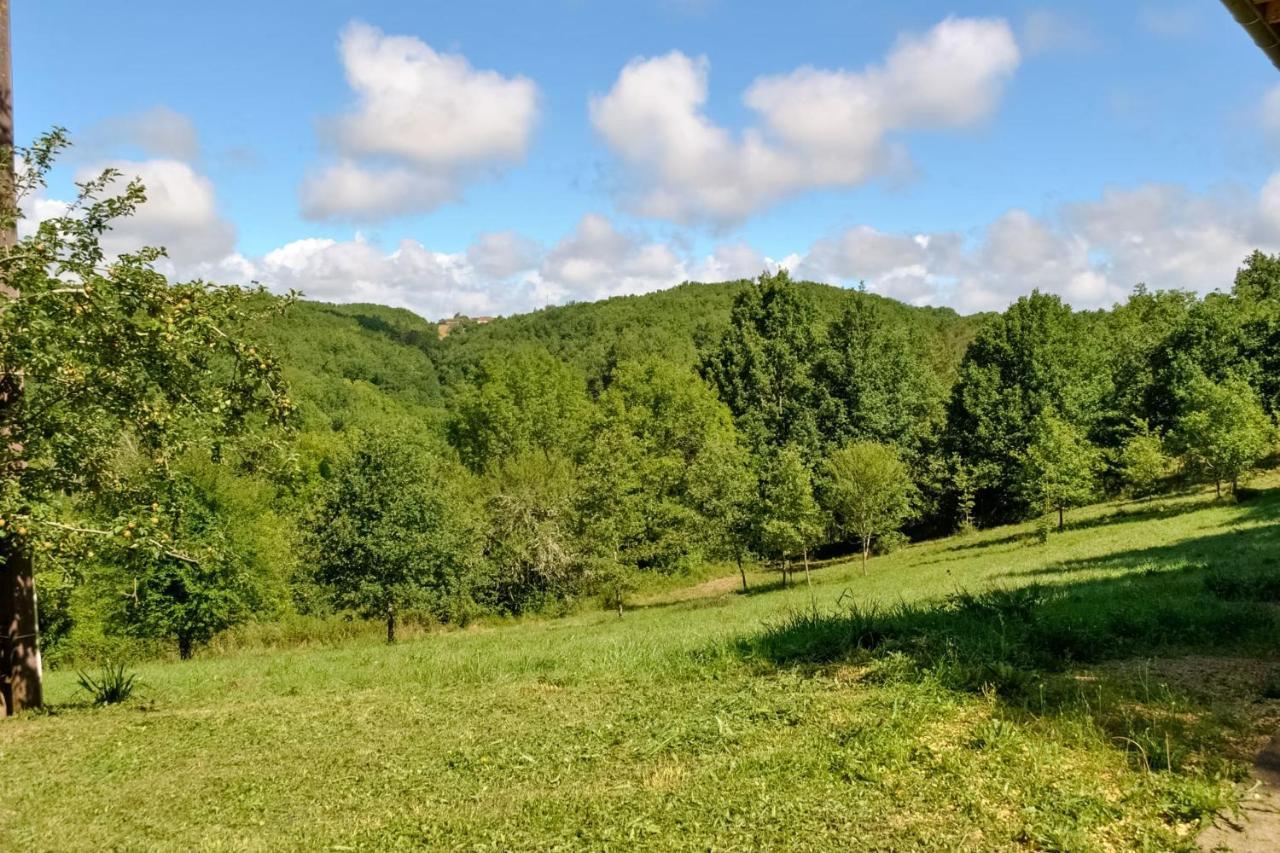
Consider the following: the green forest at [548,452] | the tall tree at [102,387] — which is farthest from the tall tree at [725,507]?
the tall tree at [102,387]

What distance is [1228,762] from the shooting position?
488cm

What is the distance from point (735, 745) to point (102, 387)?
8162 millimetres

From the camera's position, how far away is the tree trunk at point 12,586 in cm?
905

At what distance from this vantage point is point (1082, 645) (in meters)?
7.62

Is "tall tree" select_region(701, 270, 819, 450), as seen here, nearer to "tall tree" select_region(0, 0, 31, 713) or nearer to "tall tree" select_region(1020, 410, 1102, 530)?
"tall tree" select_region(1020, 410, 1102, 530)

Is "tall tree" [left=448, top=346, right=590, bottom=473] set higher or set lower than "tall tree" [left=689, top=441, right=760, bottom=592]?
higher

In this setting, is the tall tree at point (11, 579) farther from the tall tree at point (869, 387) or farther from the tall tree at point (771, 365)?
the tall tree at point (869, 387)

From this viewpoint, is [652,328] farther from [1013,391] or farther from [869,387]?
[1013,391]

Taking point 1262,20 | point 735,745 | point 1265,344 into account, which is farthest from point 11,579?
point 1265,344

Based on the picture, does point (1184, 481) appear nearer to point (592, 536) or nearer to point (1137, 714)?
point (592, 536)

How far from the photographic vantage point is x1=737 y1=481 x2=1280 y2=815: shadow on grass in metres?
5.49

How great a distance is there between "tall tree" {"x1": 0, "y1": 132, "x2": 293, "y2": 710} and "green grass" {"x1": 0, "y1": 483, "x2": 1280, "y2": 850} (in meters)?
2.16

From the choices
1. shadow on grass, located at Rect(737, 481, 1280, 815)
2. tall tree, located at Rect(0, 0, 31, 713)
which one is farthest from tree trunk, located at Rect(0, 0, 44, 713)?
shadow on grass, located at Rect(737, 481, 1280, 815)

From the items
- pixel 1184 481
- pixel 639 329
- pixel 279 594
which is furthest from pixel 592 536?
pixel 639 329
